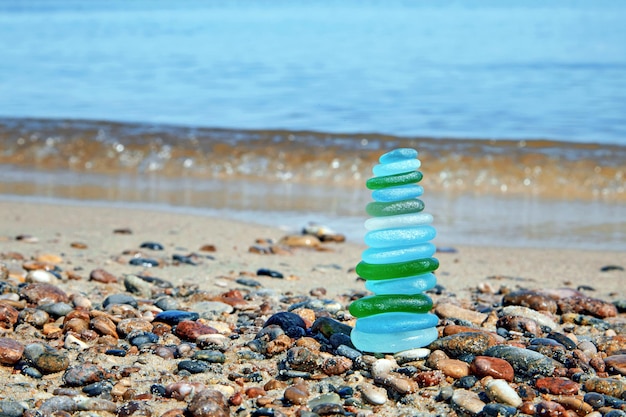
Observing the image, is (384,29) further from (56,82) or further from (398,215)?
(398,215)

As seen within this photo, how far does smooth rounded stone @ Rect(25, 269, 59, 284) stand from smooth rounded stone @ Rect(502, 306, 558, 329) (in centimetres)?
245

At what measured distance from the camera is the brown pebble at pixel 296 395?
301cm

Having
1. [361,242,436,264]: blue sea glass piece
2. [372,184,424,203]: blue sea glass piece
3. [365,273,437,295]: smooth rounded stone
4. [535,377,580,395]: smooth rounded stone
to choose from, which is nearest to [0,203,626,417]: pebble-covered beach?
[535,377,580,395]: smooth rounded stone

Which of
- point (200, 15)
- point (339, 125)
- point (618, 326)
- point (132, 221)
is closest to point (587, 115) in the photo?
point (339, 125)

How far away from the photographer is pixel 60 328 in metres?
3.77

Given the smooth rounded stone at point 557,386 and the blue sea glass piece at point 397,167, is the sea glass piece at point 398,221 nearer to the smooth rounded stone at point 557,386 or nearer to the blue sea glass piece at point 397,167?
the blue sea glass piece at point 397,167

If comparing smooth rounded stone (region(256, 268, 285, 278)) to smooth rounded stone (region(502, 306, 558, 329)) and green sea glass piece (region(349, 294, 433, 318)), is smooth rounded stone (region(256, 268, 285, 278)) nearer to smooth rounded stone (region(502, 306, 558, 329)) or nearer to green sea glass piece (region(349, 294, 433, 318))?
smooth rounded stone (region(502, 306, 558, 329))

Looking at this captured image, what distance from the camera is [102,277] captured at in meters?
4.73

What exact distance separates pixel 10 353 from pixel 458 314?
205 cm

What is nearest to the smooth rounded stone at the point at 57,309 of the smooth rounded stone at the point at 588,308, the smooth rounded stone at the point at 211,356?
the smooth rounded stone at the point at 211,356

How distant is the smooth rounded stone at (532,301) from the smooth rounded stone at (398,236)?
1.18m

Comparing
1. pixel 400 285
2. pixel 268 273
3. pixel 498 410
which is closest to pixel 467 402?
pixel 498 410

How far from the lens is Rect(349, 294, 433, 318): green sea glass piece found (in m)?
3.37

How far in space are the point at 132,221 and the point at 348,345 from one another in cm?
413
